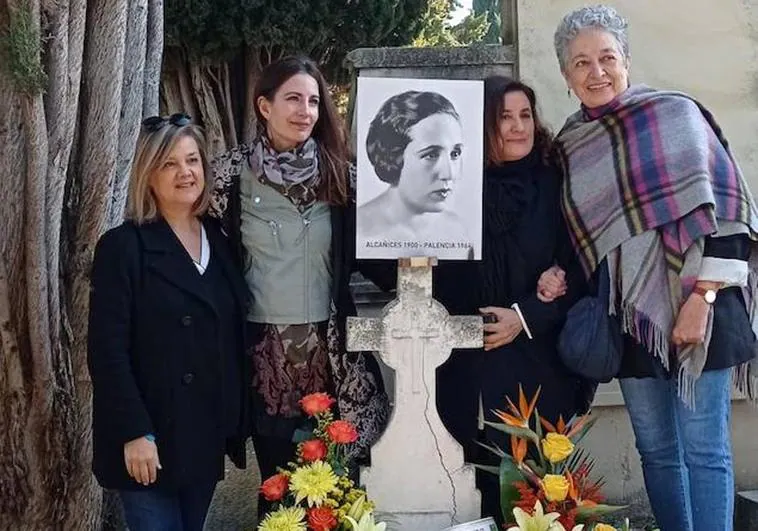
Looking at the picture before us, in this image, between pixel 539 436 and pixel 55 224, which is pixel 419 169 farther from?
pixel 55 224

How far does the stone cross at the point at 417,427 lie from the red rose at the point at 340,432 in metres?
0.15

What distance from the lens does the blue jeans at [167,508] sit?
2.87 m

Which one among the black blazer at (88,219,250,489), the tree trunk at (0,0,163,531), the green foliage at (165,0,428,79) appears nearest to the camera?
the black blazer at (88,219,250,489)

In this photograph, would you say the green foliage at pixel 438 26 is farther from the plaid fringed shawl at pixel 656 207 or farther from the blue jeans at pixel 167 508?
the blue jeans at pixel 167 508

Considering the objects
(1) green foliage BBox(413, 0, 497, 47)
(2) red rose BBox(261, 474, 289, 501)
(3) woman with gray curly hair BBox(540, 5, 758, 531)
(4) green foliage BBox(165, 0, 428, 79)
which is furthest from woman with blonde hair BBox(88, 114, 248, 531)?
(1) green foliage BBox(413, 0, 497, 47)

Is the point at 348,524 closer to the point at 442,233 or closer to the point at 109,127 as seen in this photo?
the point at 442,233

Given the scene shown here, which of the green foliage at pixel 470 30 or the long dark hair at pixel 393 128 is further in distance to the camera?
the green foliage at pixel 470 30

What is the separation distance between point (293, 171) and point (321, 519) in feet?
3.60

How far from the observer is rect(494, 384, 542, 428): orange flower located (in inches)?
116

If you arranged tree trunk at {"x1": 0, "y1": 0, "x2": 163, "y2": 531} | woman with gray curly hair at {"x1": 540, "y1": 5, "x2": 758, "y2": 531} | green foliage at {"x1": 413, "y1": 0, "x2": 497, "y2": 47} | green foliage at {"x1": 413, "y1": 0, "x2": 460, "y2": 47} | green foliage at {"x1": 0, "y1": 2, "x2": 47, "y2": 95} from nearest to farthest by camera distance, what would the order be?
1. woman with gray curly hair at {"x1": 540, "y1": 5, "x2": 758, "y2": 531}
2. green foliage at {"x1": 0, "y1": 2, "x2": 47, "y2": 95}
3. tree trunk at {"x1": 0, "y1": 0, "x2": 163, "y2": 531}
4. green foliage at {"x1": 413, "y1": 0, "x2": 497, "y2": 47}
5. green foliage at {"x1": 413, "y1": 0, "x2": 460, "y2": 47}

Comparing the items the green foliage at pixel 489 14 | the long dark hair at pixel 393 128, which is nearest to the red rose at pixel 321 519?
the long dark hair at pixel 393 128

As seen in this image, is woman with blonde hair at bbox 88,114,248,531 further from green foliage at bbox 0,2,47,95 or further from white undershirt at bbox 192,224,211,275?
green foliage at bbox 0,2,47,95

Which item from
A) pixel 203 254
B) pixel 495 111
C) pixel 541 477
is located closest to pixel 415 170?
pixel 495 111

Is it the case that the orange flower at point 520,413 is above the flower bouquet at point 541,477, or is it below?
above
